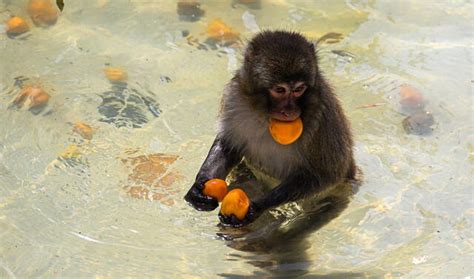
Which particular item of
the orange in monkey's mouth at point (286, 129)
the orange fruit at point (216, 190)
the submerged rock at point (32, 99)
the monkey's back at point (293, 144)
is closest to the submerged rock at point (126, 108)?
the submerged rock at point (32, 99)

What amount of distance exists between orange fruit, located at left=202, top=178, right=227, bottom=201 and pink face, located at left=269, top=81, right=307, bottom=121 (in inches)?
24.4

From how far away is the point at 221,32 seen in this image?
821 cm

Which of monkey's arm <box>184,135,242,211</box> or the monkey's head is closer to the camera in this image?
the monkey's head

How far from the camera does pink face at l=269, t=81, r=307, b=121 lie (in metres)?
5.24

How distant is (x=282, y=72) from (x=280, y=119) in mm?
320

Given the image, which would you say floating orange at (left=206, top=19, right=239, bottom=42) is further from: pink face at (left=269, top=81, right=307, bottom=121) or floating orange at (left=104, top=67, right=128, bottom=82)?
pink face at (left=269, top=81, right=307, bottom=121)

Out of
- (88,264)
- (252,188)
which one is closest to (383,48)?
(252,188)

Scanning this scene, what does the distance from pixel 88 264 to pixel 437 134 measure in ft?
10.1

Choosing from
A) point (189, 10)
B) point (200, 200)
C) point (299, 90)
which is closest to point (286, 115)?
point (299, 90)

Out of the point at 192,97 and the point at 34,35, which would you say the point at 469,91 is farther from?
the point at 34,35

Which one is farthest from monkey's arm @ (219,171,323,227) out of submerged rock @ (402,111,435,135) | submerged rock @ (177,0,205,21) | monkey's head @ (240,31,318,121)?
submerged rock @ (177,0,205,21)

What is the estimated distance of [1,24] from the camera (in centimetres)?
815

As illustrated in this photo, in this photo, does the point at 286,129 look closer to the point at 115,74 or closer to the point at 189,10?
the point at 115,74

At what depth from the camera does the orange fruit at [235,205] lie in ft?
17.9
